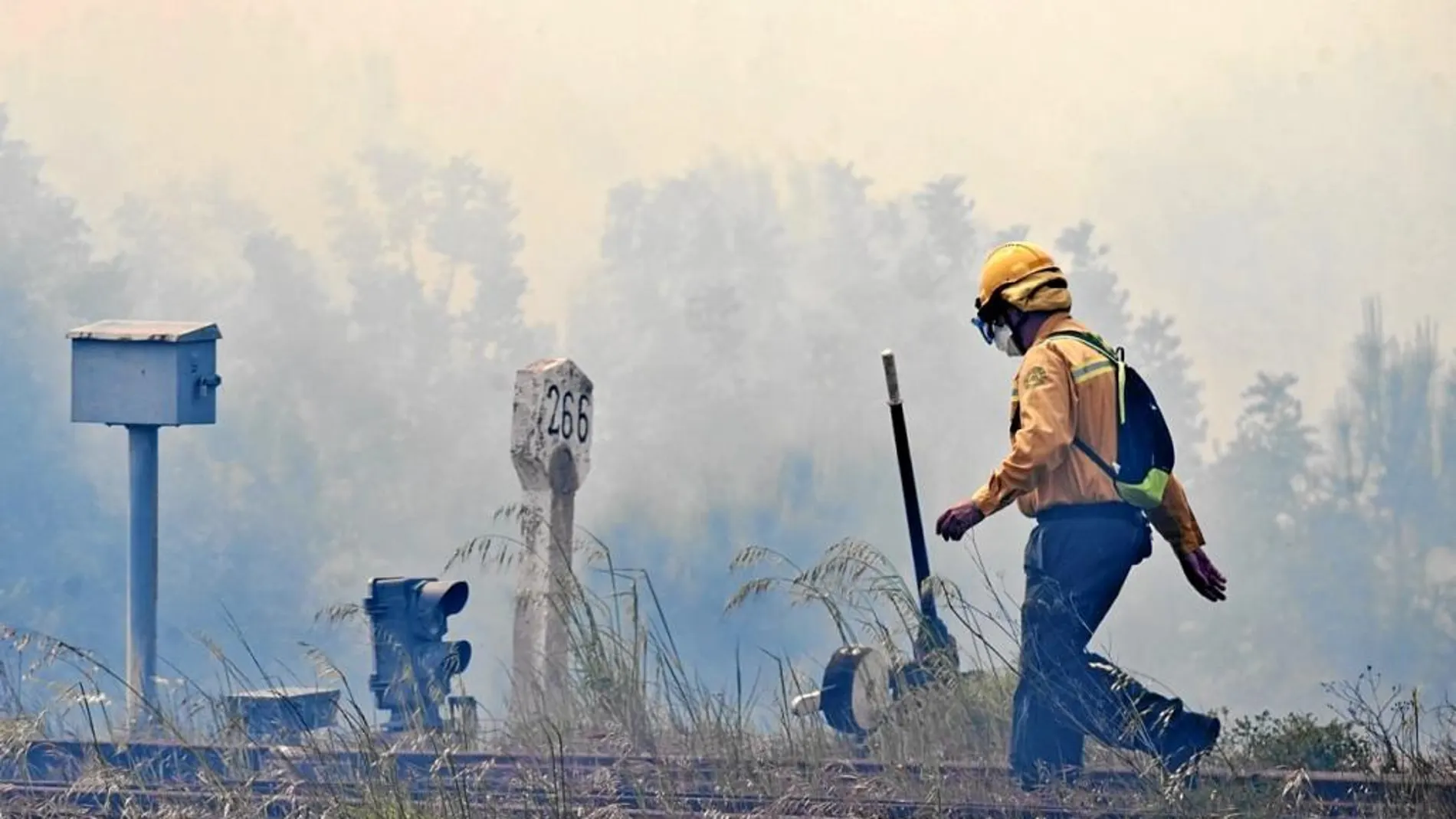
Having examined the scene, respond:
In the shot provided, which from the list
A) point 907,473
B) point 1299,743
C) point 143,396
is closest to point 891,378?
point 907,473

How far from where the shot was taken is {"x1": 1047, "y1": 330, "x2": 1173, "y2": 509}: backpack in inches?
241

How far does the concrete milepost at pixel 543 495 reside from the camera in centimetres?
910

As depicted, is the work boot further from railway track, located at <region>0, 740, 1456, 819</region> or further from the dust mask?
the dust mask

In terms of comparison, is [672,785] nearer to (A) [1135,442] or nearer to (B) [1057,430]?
(B) [1057,430]

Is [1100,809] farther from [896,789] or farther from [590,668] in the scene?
[590,668]

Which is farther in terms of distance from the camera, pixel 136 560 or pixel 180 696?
pixel 136 560

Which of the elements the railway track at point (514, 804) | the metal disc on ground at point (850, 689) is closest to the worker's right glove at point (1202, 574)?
the railway track at point (514, 804)

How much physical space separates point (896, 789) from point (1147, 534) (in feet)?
3.46

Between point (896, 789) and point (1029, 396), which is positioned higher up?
point (1029, 396)

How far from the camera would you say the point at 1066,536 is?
6113 millimetres

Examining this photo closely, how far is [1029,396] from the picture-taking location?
6008mm


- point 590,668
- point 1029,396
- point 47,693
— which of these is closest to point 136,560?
point 47,693

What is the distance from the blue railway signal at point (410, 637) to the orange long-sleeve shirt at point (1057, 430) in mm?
3483

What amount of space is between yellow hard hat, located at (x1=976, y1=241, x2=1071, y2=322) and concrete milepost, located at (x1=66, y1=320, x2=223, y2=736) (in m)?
4.57
